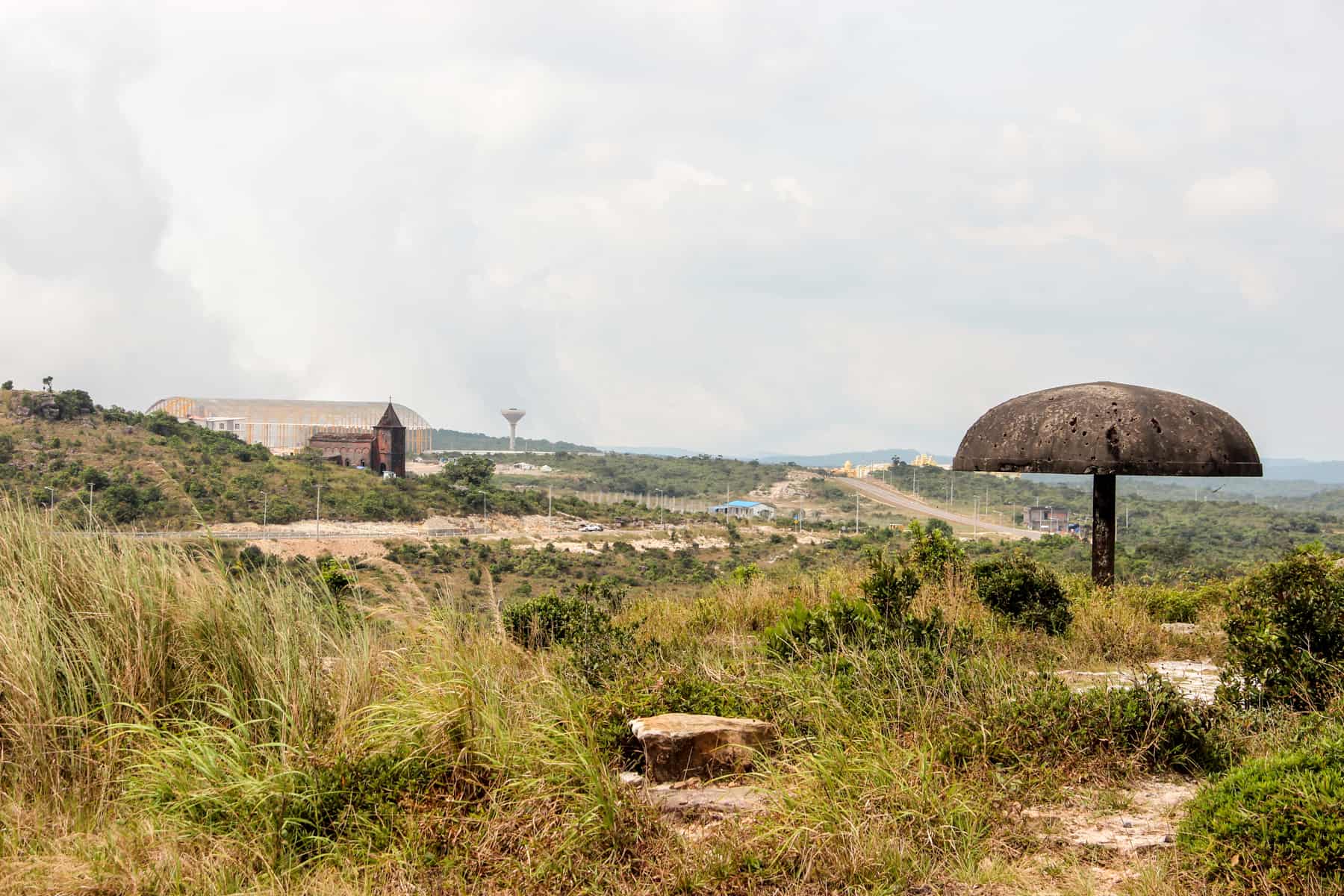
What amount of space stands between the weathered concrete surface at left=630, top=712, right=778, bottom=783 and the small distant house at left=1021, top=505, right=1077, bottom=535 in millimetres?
56798

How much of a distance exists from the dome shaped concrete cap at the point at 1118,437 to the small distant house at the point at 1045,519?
4938 cm

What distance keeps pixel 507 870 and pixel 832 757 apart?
1.66m

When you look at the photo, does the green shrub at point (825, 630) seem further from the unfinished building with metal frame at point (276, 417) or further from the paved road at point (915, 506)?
the unfinished building with metal frame at point (276, 417)

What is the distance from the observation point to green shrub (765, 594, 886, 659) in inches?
265

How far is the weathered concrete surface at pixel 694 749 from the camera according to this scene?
16.5 feet

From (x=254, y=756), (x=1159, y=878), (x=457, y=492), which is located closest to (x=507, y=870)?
(x=254, y=756)

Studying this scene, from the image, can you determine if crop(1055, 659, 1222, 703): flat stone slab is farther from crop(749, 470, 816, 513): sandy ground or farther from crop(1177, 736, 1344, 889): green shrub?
crop(749, 470, 816, 513): sandy ground

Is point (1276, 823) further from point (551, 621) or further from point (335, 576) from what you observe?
point (335, 576)

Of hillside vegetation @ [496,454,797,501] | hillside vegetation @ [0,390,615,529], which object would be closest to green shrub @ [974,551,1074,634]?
hillside vegetation @ [0,390,615,529]

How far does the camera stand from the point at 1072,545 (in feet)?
117

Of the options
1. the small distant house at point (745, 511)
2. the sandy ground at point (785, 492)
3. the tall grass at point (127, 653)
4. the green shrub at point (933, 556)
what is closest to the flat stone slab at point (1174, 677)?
the green shrub at point (933, 556)

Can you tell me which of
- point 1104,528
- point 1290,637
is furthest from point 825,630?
point 1104,528

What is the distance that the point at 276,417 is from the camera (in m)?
116

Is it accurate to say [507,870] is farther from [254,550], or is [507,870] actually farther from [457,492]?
[457,492]
